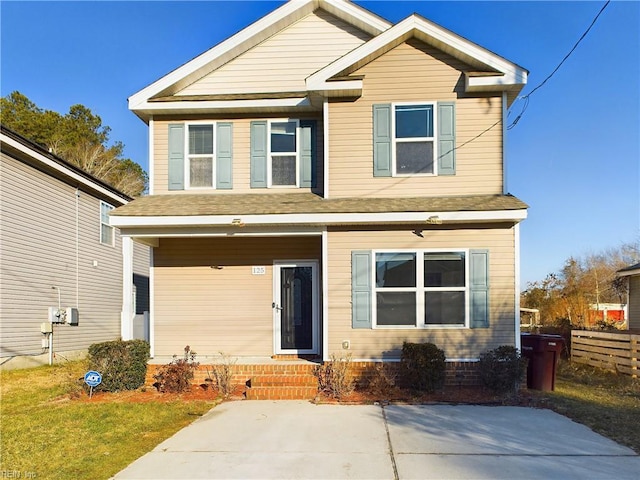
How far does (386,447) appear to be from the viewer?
A: 554 cm

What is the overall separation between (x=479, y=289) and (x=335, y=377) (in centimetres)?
311

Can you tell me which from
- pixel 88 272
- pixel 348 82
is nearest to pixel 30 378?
pixel 88 272

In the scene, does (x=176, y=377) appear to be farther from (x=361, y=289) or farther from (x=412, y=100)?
(x=412, y=100)

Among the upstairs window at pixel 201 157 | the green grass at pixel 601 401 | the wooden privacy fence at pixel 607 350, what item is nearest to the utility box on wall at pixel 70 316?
the upstairs window at pixel 201 157

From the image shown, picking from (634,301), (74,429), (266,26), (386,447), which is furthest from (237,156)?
(634,301)

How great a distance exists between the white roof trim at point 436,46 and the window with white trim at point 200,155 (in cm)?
271

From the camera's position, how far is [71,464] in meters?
5.04

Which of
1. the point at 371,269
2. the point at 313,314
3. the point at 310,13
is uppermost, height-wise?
the point at 310,13

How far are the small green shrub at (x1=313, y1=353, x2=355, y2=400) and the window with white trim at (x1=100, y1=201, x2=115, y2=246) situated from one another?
1006 cm

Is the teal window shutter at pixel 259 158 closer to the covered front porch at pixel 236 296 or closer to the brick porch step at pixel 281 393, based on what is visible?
the covered front porch at pixel 236 296

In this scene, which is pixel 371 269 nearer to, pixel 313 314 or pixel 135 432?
pixel 313 314

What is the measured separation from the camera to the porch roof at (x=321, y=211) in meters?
8.46

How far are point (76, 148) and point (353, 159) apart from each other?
2534 cm

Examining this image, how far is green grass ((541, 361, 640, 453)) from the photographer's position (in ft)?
20.7
